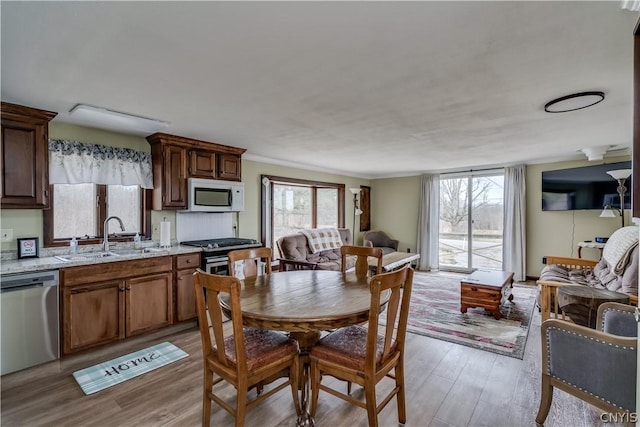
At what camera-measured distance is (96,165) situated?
3.33m

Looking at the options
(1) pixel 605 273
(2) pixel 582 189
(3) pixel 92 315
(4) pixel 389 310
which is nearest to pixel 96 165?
(3) pixel 92 315

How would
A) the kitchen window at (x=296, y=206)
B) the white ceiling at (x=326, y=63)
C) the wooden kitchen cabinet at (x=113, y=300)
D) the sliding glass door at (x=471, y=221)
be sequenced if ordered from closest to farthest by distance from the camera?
the white ceiling at (x=326, y=63) < the wooden kitchen cabinet at (x=113, y=300) < the kitchen window at (x=296, y=206) < the sliding glass door at (x=471, y=221)

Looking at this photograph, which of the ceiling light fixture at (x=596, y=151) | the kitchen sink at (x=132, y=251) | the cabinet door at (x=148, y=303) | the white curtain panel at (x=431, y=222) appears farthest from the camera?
the white curtain panel at (x=431, y=222)

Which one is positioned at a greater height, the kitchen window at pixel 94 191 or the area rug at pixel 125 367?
the kitchen window at pixel 94 191

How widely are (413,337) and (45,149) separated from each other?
4.11 meters

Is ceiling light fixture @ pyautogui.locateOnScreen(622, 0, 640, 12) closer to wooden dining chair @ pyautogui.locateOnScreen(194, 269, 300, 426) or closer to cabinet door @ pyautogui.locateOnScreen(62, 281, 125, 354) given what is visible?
wooden dining chair @ pyautogui.locateOnScreen(194, 269, 300, 426)

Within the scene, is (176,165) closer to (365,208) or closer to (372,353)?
(372,353)

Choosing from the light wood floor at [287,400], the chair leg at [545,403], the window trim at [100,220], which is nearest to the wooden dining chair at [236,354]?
the light wood floor at [287,400]

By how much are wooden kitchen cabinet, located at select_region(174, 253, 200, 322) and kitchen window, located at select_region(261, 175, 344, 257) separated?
5.76 ft

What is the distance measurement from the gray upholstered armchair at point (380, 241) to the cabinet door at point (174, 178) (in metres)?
4.38

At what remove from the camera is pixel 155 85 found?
7.44ft

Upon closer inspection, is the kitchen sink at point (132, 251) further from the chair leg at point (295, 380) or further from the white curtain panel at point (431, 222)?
the white curtain panel at point (431, 222)

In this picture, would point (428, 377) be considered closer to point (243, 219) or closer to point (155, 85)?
point (155, 85)

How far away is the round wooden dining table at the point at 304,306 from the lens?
5.46 ft
